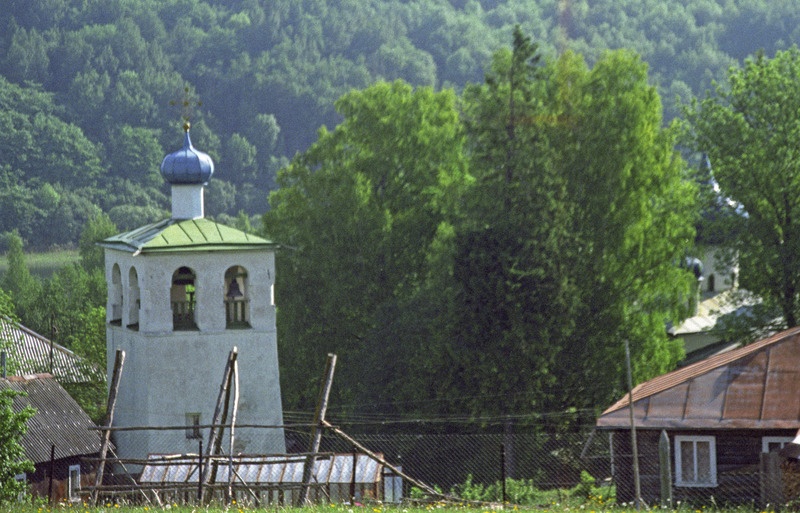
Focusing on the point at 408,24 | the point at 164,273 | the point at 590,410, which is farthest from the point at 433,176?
the point at 408,24

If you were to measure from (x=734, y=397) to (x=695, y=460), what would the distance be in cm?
112

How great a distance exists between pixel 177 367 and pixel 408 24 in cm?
9119

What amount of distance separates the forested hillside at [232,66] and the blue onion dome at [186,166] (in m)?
62.8

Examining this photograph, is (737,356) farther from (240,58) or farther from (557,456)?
(240,58)

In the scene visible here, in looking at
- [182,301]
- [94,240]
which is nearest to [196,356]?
[182,301]

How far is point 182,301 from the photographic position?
103 ft

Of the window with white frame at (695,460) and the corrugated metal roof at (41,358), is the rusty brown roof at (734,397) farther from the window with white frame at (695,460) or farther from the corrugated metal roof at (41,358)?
the corrugated metal roof at (41,358)

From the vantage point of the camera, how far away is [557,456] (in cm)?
3409

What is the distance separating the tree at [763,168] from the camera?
3788 centimetres

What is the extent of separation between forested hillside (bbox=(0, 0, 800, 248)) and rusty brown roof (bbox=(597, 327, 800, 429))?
70226mm

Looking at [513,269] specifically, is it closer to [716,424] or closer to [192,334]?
[192,334]

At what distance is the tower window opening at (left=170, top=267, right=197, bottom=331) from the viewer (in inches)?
1214

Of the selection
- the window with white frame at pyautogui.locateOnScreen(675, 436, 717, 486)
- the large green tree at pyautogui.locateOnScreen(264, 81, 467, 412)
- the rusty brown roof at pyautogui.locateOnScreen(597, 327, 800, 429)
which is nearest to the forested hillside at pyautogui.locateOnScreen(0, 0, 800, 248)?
the large green tree at pyautogui.locateOnScreen(264, 81, 467, 412)

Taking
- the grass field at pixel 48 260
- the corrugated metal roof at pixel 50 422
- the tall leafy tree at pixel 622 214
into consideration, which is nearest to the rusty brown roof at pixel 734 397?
the corrugated metal roof at pixel 50 422
